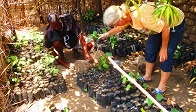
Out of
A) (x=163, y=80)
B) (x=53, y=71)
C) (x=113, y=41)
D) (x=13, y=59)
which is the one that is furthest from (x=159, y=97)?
(x=13, y=59)

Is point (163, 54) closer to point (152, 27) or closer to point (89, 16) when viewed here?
point (152, 27)

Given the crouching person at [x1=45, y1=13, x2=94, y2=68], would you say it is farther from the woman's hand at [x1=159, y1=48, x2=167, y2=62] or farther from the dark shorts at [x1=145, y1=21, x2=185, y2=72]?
the woman's hand at [x1=159, y1=48, x2=167, y2=62]

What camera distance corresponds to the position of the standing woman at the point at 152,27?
3.05m

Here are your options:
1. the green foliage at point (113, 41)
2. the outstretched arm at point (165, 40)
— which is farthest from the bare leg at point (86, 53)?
the outstretched arm at point (165, 40)

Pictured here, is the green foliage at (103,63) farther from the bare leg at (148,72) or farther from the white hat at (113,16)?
the white hat at (113,16)

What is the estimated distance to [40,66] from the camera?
4.32 meters

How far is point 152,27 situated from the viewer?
3102 millimetres

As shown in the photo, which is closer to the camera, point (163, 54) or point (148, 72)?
point (163, 54)

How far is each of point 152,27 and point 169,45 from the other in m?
0.49

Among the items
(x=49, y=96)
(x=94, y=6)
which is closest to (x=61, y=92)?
(x=49, y=96)

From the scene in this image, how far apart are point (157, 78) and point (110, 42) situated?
1330 mm

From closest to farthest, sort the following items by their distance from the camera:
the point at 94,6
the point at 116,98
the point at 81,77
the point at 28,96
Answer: the point at 116,98, the point at 28,96, the point at 81,77, the point at 94,6

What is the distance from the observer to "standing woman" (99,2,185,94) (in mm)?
3049

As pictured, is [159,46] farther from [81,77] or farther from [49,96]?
[49,96]
